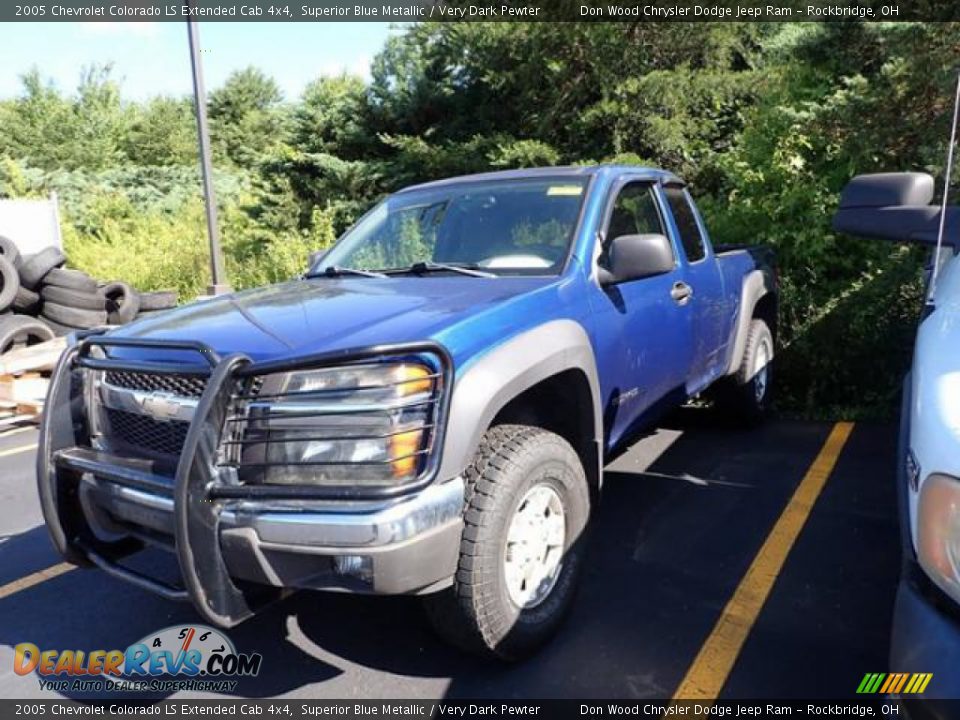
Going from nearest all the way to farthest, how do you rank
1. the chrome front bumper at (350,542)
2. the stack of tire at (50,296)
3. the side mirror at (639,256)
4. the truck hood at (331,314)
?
1. the chrome front bumper at (350,542)
2. the truck hood at (331,314)
3. the side mirror at (639,256)
4. the stack of tire at (50,296)

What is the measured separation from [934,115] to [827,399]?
8.61 feet

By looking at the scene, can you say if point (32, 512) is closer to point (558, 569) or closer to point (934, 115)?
point (558, 569)

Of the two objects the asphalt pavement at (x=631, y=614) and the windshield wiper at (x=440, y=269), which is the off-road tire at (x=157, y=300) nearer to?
the asphalt pavement at (x=631, y=614)

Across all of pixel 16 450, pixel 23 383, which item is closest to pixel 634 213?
pixel 16 450

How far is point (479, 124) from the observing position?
13445mm

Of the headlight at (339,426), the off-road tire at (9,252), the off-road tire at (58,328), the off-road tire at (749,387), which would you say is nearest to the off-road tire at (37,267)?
the off-road tire at (9,252)

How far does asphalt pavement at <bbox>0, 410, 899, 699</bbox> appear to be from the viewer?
2.63m

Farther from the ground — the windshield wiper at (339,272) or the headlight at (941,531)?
the windshield wiper at (339,272)

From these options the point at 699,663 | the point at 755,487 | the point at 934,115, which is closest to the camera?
the point at 699,663

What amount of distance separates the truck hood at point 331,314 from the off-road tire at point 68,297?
668 cm

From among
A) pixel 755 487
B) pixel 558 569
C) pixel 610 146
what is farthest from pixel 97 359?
pixel 610 146

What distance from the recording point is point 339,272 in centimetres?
363

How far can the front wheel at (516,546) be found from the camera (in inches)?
94.4

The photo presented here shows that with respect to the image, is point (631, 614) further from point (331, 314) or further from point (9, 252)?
point (9, 252)
